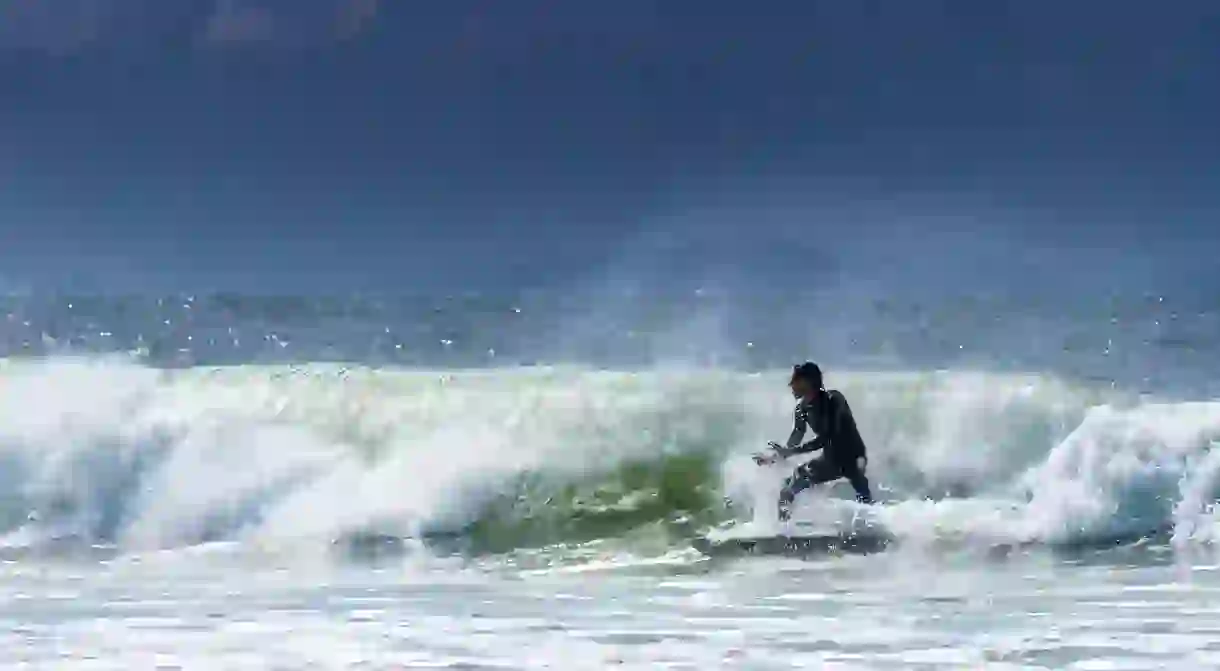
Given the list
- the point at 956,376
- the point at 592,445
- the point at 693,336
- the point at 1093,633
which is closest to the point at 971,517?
the point at 1093,633

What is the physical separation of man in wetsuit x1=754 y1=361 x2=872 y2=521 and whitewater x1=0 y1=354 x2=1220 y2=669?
207 mm

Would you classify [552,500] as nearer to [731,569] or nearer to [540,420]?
[540,420]

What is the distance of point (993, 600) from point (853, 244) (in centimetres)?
5449

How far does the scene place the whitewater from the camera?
30.0ft

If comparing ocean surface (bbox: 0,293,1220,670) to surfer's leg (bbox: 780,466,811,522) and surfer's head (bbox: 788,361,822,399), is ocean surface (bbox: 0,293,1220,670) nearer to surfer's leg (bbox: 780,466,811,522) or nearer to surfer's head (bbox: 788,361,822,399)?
surfer's leg (bbox: 780,466,811,522)

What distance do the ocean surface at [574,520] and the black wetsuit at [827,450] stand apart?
196 millimetres

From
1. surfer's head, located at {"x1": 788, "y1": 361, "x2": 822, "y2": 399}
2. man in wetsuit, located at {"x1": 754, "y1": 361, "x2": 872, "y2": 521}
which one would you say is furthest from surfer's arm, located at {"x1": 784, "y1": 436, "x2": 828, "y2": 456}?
surfer's head, located at {"x1": 788, "y1": 361, "x2": 822, "y2": 399}

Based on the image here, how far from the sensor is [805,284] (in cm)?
4281

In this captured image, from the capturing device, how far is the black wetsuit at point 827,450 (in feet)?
40.1

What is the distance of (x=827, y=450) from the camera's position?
12.3m

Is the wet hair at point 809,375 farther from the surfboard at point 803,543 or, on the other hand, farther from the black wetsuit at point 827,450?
the surfboard at point 803,543

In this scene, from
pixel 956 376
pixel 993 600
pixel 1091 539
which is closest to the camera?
pixel 993 600

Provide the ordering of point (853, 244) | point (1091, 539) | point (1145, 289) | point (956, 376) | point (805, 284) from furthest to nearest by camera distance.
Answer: point (853, 244) → point (1145, 289) → point (805, 284) → point (956, 376) → point (1091, 539)

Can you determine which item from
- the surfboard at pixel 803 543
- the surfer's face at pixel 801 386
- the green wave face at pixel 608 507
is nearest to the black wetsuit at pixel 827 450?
the surfer's face at pixel 801 386
